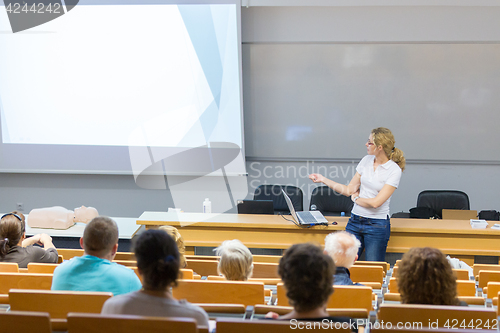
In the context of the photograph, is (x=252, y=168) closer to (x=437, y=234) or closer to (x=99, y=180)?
(x=99, y=180)

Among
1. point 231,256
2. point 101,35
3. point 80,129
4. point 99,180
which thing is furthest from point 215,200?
point 231,256

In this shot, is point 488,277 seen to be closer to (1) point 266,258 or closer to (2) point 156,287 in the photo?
(1) point 266,258

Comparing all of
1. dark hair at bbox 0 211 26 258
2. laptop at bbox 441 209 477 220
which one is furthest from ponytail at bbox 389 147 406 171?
dark hair at bbox 0 211 26 258

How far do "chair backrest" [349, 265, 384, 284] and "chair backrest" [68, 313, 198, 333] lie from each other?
148cm

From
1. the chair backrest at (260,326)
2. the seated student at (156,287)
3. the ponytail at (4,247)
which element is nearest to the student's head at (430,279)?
the chair backrest at (260,326)

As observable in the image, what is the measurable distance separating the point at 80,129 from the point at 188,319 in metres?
5.10

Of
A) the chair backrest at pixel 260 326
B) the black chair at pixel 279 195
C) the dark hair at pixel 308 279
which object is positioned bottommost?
the chair backrest at pixel 260 326

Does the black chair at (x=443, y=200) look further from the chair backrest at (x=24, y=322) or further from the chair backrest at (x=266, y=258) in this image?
the chair backrest at (x=24, y=322)

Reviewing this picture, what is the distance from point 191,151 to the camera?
238 inches

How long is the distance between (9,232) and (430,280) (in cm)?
237

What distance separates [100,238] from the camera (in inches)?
82.4

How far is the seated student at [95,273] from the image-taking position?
2.02 meters

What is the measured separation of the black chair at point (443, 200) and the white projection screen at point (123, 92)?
2.33 metres

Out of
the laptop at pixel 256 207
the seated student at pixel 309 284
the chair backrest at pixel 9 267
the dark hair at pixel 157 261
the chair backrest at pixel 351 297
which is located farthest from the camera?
the laptop at pixel 256 207
